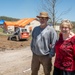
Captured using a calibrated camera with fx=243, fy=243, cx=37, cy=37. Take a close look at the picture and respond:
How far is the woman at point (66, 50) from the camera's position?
4324mm

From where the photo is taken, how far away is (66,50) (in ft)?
14.2

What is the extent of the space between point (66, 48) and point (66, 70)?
40 centimetres

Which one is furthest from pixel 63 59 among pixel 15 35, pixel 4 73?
pixel 15 35

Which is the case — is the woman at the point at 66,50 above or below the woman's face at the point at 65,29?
below

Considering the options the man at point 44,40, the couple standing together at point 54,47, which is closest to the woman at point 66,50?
the couple standing together at point 54,47

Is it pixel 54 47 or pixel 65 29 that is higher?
pixel 65 29

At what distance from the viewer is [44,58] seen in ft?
17.6

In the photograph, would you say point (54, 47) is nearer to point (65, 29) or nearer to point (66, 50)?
point (66, 50)

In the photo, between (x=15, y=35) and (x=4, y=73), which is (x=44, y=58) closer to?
(x=4, y=73)

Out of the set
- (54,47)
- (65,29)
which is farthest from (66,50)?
(54,47)

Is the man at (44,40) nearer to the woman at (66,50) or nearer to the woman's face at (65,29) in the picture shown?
the woman at (66,50)

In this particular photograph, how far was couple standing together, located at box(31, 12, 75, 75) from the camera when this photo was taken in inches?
171

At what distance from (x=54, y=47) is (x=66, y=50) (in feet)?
2.01

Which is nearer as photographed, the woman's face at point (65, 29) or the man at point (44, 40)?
the woman's face at point (65, 29)
